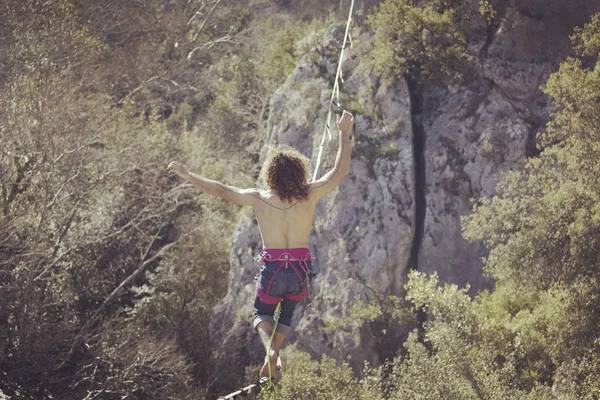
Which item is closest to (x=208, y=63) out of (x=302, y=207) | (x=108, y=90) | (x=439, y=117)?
(x=108, y=90)

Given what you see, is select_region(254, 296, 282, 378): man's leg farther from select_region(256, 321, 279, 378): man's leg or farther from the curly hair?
the curly hair

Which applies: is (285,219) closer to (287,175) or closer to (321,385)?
(287,175)

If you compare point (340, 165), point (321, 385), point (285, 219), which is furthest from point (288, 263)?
point (321, 385)

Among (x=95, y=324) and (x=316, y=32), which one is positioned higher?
(x=316, y=32)

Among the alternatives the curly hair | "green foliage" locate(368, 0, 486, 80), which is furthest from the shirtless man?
"green foliage" locate(368, 0, 486, 80)

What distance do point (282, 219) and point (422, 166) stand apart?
6932mm

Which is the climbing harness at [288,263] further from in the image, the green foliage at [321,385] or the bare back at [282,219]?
the green foliage at [321,385]

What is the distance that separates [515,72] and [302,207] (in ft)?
23.3

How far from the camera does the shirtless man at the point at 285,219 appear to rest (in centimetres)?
689

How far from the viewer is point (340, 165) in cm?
687

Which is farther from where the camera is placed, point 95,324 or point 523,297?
point 95,324

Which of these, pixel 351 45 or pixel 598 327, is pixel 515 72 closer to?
pixel 351 45

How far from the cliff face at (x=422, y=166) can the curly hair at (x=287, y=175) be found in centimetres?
628

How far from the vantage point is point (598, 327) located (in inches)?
402
